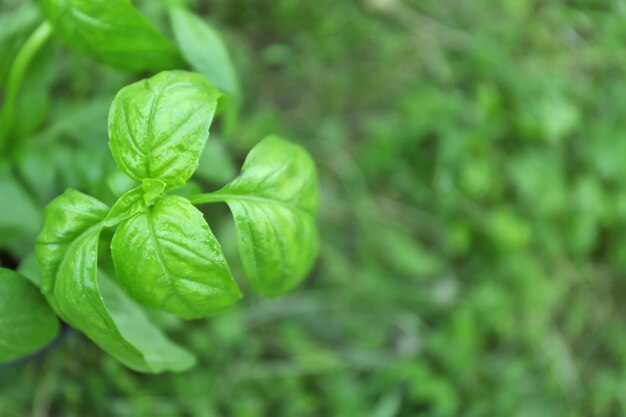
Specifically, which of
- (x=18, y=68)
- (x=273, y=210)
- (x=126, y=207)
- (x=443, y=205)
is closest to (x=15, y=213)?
(x=18, y=68)

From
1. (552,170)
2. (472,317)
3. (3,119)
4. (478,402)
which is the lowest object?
(478,402)

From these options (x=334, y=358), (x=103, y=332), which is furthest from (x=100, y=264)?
(x=334, y=358)

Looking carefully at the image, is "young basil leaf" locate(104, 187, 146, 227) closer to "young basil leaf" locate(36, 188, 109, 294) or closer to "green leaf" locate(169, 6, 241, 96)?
"young basil leaf" locate(36, 188, 109, 294)

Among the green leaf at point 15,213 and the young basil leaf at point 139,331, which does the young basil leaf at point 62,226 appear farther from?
the green leaf at point 15,213

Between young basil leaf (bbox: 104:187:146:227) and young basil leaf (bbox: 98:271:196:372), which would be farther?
young basil leaf (bbox: 98:271:196:372)

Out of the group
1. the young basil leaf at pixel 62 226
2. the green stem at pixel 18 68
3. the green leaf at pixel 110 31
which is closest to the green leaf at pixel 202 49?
the green leaf at pixel 110 31

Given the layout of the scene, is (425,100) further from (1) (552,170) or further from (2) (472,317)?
(2) (472,317)

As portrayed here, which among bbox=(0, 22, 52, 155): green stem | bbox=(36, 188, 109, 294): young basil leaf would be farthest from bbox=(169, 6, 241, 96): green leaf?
bbox=(36, 188, 109, 294): young basil leaf
